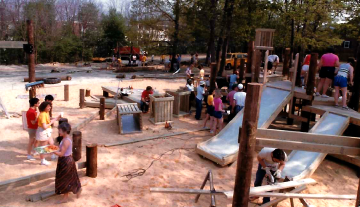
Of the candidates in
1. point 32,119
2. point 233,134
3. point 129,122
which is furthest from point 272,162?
point 129,122

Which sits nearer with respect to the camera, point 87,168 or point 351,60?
point 87,168

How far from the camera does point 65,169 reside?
16.3ft

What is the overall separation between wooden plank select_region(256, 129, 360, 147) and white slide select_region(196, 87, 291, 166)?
251 centimetres

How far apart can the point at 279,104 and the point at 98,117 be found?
19.8 feet

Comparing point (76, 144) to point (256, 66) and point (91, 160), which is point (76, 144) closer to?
point (91, 160)

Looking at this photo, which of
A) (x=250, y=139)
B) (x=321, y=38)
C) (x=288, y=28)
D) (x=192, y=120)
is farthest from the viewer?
(x=321, y=38)

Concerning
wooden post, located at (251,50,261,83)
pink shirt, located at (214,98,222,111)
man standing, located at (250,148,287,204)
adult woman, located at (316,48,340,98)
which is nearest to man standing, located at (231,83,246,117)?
pink shirt, located at (214,98,222,111)

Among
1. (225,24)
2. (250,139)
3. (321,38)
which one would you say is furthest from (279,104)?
(321,38)

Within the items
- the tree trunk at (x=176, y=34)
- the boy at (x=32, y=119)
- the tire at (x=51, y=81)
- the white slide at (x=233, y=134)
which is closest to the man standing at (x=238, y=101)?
the white slide at (x=233, y=134)

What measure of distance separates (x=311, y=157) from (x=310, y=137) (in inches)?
133

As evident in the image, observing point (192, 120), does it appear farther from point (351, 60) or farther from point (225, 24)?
point (225, 24)

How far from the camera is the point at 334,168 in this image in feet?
24.7

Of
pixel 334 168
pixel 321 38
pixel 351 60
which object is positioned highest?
pixel 321 38

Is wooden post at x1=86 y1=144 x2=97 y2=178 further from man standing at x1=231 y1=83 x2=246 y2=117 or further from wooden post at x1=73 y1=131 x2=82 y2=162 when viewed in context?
man standing at x1=231 y1=83 x2=246 y2=117
